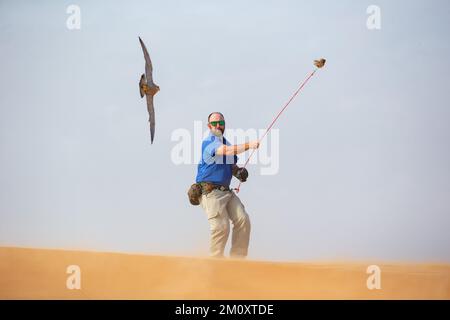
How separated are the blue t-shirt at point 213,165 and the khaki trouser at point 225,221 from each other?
123 millimetres

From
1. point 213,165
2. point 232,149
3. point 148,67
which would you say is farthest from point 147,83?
point 232,149

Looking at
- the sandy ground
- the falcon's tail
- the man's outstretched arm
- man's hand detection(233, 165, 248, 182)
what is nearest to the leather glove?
man's hand detection(233, 165, 248, 182)

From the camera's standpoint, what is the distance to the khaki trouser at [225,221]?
5.93 meters

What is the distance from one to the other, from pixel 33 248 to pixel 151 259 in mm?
1412

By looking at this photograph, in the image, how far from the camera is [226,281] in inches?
221

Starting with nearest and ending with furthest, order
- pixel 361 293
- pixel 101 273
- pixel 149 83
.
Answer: pixel 361 293, pixel 101 273, pixel 149 83

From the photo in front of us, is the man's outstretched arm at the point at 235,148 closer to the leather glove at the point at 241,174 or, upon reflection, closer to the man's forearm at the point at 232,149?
the man's forearm at the point at 232,149

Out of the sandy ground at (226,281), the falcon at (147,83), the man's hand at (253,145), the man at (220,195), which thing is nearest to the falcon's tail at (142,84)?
the falcon at (147,83)

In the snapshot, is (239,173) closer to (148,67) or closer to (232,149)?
(232,149)

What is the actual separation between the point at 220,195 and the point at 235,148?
0.49 metres

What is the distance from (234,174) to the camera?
6289 mm

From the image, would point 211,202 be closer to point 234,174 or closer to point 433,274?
point 234,174

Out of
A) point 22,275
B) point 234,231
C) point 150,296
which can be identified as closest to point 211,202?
point 234,231

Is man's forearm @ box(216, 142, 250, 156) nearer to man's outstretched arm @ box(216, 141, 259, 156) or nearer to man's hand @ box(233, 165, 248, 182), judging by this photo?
man's outstretched arm @ box(216, 141, 259, 156)
